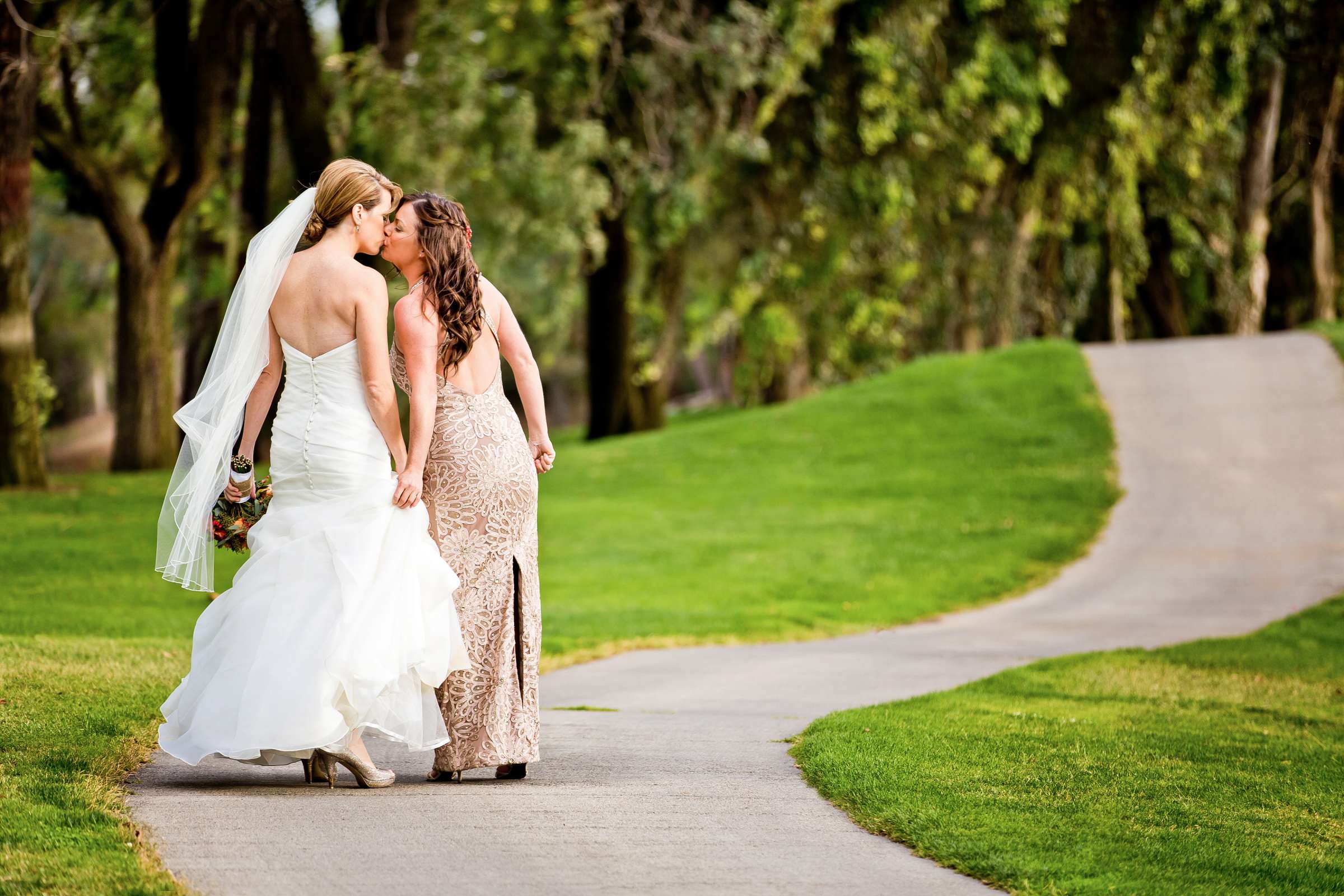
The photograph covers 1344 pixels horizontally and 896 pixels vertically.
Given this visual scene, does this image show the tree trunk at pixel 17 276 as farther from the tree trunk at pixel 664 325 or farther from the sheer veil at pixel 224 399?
the tree trunk at pixel 664 325

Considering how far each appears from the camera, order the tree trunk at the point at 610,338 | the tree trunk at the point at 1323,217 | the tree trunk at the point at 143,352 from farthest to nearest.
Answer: the tree trunk at the point at 1323,217 < the tree trunk at the point at 610,338 < the tree trunk at the point at 143,352

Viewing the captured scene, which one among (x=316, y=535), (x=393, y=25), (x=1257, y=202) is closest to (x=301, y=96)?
(x=393, y=25)

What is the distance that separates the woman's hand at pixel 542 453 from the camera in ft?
22.5

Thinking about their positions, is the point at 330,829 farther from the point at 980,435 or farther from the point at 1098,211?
the point at 1098,211

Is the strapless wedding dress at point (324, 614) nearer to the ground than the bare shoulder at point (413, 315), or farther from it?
nearer to the ground

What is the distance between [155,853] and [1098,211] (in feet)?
93.1

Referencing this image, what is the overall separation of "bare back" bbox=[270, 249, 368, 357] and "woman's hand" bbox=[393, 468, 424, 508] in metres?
0.59

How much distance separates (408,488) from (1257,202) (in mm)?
28069

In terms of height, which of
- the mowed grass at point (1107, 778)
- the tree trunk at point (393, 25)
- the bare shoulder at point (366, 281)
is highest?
the tree trunk at point (393, 25)

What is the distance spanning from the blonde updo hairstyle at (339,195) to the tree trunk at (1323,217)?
91.8ft

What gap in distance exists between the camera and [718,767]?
6.83 m

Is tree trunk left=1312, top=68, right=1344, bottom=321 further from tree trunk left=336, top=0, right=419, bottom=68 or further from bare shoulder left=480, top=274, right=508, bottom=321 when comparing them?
bare shoulder left=480, top=274, right=508, bottom=321

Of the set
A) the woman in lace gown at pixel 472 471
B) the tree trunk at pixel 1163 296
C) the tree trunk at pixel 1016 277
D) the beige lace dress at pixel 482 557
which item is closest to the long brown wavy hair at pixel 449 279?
the woman in lace gown at pixel 472 471

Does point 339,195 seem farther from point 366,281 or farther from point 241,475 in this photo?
point 241,475
